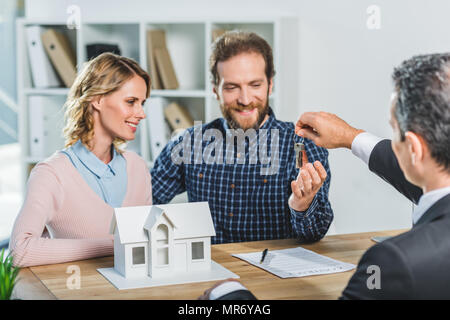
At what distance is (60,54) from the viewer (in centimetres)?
344

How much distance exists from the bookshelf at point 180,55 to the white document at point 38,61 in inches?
1.4

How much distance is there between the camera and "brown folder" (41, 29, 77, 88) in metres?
3.42

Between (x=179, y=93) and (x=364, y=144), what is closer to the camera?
(x=364, y=144)

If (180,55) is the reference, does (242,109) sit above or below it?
below

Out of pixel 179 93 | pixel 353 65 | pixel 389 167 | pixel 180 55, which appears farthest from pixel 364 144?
pixel 180 55

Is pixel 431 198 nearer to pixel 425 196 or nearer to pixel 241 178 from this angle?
pixel 425 196

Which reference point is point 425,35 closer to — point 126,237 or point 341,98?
point 341,98

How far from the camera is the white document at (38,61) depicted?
3414mm

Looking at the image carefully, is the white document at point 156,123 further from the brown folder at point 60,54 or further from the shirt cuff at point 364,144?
the shirt cuff at point 364,144

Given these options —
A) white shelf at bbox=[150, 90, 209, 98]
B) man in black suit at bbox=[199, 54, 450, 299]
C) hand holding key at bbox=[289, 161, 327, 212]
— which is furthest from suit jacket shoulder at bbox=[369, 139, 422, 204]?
white shelf at bbox=[150, 90, 209, 98]

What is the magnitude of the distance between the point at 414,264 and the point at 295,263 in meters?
0.65

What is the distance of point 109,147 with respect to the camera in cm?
224

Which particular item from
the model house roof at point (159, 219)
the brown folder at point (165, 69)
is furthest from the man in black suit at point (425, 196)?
the brown folder at point (165, 69)
